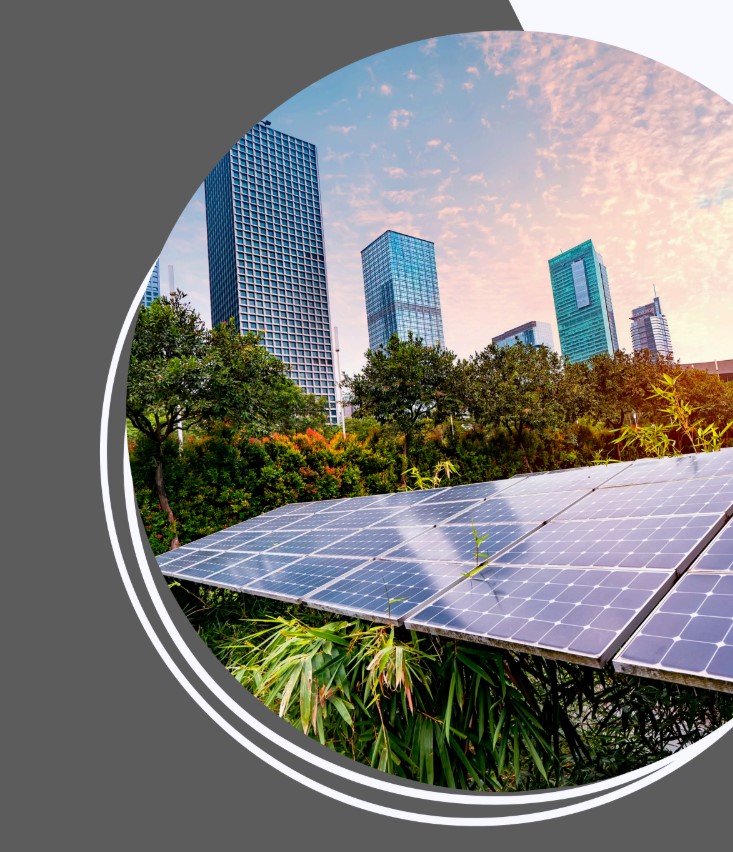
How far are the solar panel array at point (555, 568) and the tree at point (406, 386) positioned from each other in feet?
21.9

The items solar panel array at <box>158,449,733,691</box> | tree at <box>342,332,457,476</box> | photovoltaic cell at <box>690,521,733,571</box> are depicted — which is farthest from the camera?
tree at <box>342,332,457,476</box>

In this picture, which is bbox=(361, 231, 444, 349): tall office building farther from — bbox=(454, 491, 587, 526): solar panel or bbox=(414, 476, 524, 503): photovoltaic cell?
bbox=(454, 491, 587, 526): solar panel

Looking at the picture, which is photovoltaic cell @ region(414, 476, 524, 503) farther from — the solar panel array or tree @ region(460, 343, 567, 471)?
tree @ region(460, 343, 567, 471)

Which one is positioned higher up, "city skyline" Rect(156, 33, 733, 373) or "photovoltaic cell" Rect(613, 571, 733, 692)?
"city skyline" Rect(156, 33, 733, 373)

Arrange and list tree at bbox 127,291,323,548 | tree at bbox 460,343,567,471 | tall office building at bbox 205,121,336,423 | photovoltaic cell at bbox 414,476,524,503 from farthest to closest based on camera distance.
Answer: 1. tall office building at bbox 205,121,336,423
2. tree at bbox 460,343,567,471
3. tree at bbox 127,291,323,548
4. photovoltaic cell at bbox 414,476,524,503

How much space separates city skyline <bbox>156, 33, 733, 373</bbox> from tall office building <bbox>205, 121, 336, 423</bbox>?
6.99ft

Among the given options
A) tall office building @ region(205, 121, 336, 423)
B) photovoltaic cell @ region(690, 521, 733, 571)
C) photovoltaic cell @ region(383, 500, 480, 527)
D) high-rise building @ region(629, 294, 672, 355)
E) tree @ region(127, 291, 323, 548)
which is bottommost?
photovoltaic cell @ region(690, 521, 733, 571)

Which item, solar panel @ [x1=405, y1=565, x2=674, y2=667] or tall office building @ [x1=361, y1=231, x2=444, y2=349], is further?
tall office building @ [x1=361, y1=231, x2=444, y2=349]

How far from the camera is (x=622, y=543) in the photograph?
85.1 inches

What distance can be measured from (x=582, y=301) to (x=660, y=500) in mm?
18913

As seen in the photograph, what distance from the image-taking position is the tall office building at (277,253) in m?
13.7

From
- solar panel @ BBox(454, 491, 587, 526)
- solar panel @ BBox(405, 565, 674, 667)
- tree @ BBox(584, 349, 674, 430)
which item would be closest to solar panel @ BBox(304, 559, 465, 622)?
solar panel @ BBox(405, 565, 674, 667)

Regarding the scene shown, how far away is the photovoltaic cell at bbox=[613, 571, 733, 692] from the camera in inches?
48.1

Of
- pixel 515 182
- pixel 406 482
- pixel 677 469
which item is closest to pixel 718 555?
pixel 677 469
